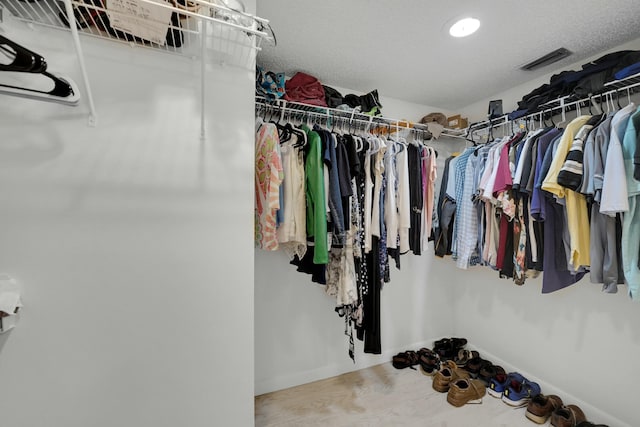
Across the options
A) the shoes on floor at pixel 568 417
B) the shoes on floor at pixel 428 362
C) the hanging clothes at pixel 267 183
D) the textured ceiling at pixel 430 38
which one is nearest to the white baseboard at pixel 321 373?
the shoes on floor at pixel 428 362

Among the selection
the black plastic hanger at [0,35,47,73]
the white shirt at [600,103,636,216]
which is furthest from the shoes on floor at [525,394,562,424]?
the black plastic hanger at [0,35,47,73]

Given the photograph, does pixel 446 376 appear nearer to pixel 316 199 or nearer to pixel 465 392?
pixel 465 392

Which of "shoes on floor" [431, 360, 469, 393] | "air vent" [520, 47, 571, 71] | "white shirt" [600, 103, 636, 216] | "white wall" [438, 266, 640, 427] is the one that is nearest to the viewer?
"white shirt" [600, 103, 636, 216]

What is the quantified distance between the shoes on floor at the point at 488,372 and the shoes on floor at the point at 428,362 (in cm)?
30

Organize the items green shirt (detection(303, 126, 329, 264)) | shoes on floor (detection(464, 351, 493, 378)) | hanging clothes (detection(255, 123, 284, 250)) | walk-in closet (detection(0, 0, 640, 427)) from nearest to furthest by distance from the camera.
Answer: walk-in closet (detection(0, 0, 640, 427)) → hanging clothes (detection(255, 123, 284, 250)) → green shirt (detection(303, 126, 329, 264)) → shoes on floor (detection(464, 351, 493, 378))

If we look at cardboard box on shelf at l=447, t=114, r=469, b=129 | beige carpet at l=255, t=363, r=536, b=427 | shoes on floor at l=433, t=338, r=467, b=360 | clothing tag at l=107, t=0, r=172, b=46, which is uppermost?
cardboard box on shelf at l=447, t=114, r=469, b=129

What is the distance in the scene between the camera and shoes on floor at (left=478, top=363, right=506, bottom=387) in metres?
1.88

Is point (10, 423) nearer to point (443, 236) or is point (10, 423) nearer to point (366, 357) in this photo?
point (366, 357)

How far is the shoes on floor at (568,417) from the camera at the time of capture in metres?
1.47

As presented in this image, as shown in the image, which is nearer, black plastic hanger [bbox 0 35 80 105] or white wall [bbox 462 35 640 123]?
black plastic hanger [bbox 0 35 80 105]

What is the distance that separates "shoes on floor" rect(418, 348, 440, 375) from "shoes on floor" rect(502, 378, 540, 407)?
0.44 metres

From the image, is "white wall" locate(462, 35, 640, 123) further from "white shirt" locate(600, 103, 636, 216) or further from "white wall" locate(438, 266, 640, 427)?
"white wall" locate(438, 266, 640, 427)

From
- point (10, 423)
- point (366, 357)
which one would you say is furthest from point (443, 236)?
point (10, 423)

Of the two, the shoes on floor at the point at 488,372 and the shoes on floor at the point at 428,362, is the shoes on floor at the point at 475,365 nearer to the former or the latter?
the shoes on floor at the point at 488,372
